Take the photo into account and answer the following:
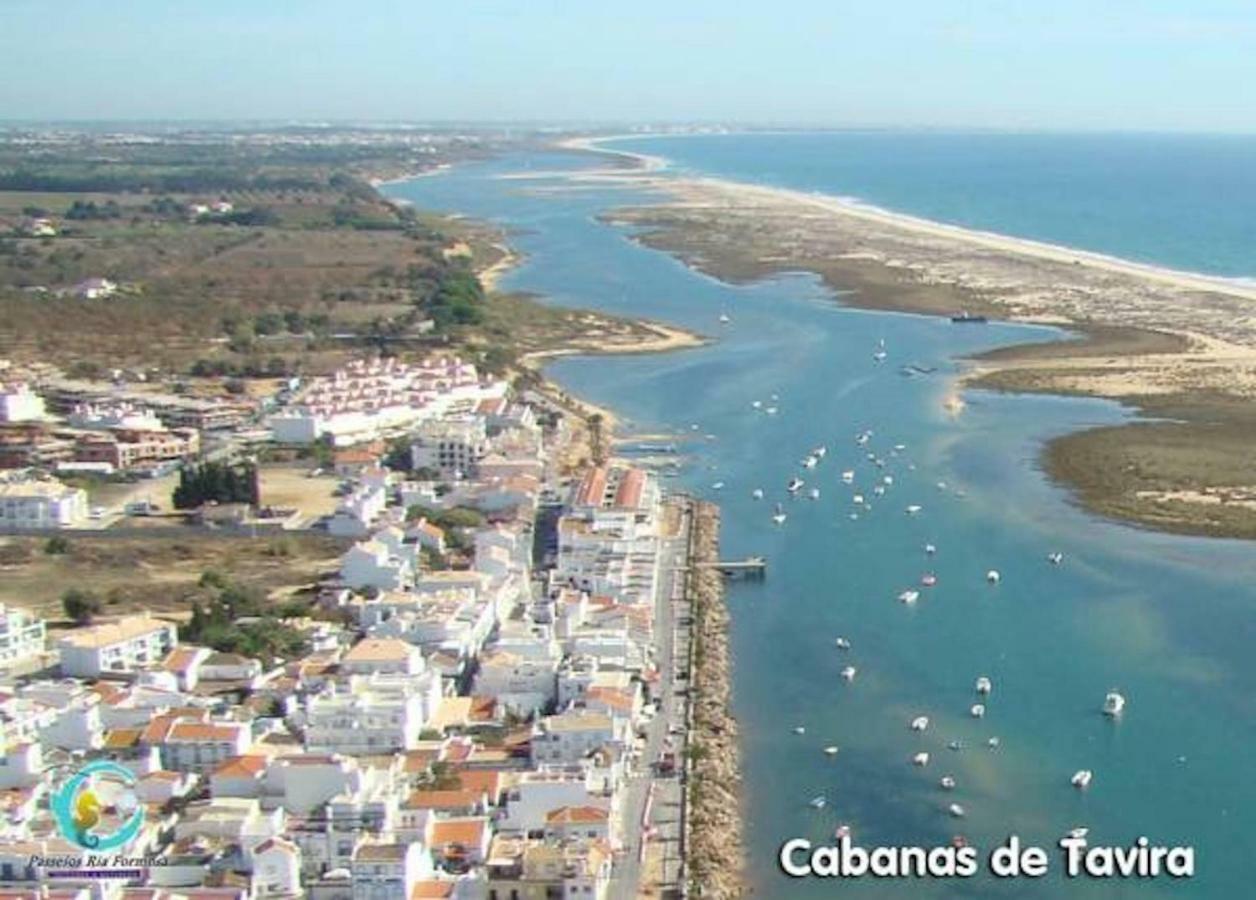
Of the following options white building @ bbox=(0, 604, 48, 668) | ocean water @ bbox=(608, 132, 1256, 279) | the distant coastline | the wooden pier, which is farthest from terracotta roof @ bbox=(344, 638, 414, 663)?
ocean water @ bbox=(608, 132, 1256, 279)

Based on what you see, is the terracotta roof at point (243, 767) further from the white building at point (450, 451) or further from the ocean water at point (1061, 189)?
the ocean water at point (1061, 189)

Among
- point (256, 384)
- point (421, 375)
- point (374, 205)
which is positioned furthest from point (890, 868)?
point (374, 205)

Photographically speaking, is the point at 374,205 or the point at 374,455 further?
the point at 374,205

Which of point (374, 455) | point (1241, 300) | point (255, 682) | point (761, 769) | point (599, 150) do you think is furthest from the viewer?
point (599, 150)

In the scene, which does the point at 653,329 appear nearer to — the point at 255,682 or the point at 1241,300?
the point at 1241,300

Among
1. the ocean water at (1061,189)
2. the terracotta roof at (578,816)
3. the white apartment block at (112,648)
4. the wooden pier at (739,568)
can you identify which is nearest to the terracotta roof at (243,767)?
the terracotta roof at (578,816)

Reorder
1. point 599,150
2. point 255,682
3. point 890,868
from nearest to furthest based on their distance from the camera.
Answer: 1. point 890,868
2. point 255,682
3. point 599,150
